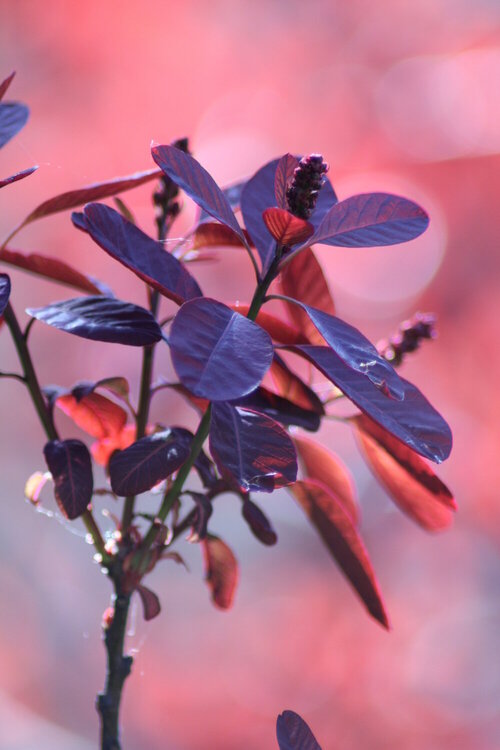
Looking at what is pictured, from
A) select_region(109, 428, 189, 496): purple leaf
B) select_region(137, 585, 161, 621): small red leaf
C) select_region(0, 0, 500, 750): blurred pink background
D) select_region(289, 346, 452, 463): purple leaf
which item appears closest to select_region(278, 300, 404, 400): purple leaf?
select_region(289, 346, 452, 463): purple leaf

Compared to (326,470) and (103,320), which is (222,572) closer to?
(326,470)

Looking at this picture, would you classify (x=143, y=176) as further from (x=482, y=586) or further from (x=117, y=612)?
(x=482, y=586)

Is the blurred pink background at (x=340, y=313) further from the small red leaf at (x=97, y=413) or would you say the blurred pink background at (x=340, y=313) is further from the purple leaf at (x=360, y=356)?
the purple leaf at (x=360, y=356)

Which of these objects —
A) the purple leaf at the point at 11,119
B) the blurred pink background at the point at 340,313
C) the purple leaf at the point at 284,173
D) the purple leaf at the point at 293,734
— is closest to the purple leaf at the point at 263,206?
the purple leaf at the point at 284,173

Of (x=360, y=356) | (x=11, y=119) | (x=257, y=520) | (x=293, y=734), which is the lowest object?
(x=293, y=734)

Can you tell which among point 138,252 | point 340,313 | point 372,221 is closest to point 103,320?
point 138,252

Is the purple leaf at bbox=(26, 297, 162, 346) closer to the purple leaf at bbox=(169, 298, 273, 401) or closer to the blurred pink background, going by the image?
the purple leaf at bbox=(169, 298, 273, 401)
